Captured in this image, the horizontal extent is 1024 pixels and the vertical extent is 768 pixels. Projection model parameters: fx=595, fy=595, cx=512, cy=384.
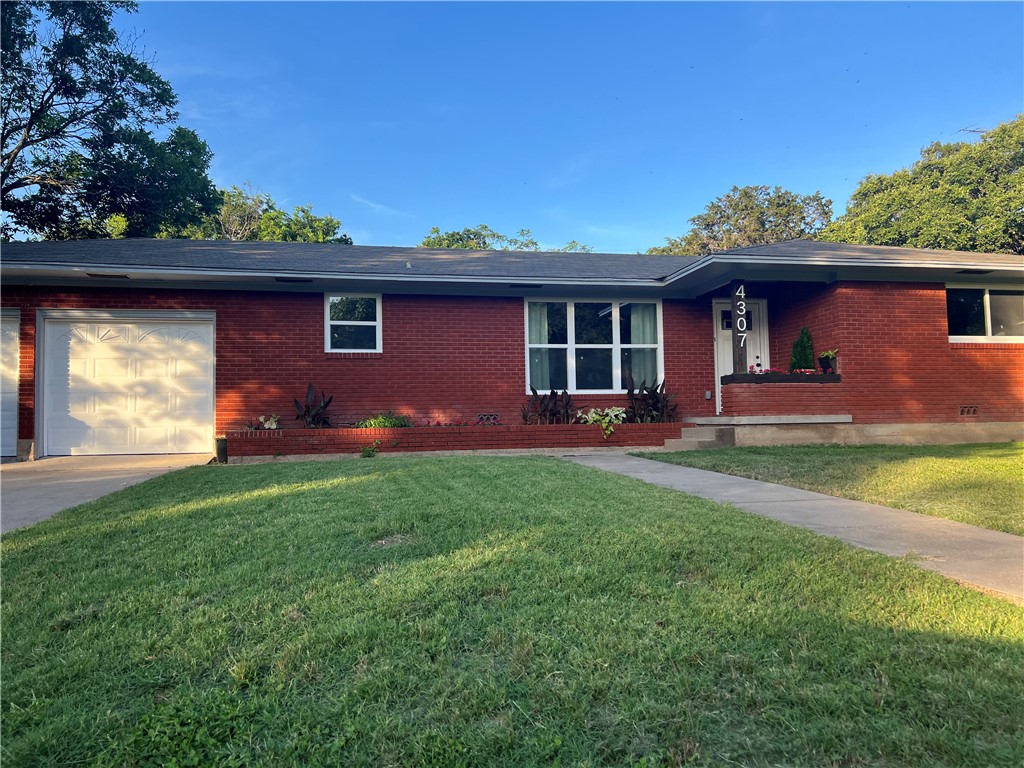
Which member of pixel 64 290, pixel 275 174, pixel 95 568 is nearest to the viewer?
pixel 95 568

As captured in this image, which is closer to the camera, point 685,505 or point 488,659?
point 488,659

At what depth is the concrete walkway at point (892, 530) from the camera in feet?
10.8

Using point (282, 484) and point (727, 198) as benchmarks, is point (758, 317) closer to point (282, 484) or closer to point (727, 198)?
point (282, 484)

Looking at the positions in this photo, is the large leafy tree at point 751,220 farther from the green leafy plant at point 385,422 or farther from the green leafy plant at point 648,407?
the green leafy plant at point 385,422

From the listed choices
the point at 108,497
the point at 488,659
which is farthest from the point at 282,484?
the point at 488,659

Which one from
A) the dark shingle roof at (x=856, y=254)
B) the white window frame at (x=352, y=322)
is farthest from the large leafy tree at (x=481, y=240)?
the dark shingle roof at (x=856, y=254)

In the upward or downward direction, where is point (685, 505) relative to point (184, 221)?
downward

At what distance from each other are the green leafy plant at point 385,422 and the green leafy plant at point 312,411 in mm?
613

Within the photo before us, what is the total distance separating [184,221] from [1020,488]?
19.9m

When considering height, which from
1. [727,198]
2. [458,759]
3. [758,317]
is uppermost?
[727,198]

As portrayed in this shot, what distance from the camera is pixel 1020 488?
5.78 metres

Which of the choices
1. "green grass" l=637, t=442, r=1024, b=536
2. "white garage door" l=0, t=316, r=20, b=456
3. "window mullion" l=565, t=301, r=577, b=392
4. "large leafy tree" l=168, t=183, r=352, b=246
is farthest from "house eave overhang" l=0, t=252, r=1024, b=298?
"large leafy tree" l=168, t=183, r=352, b=246

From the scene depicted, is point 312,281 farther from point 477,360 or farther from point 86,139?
point 86,139

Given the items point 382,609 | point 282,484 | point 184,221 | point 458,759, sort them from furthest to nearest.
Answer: point 184,221
point 282,484
point 382,609
point 458,759
